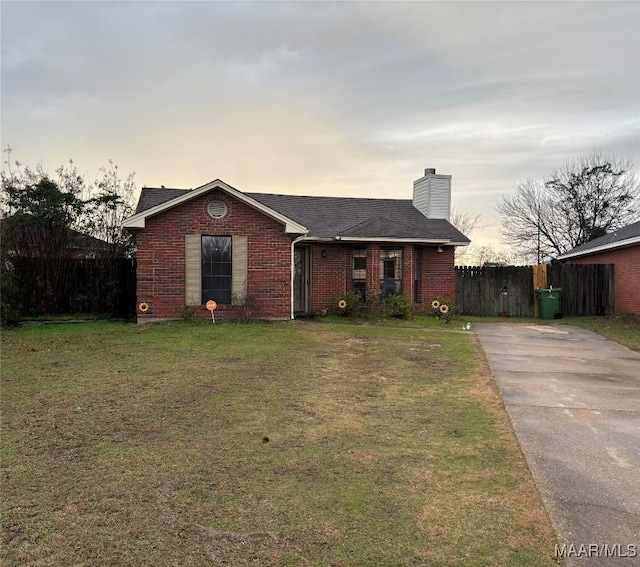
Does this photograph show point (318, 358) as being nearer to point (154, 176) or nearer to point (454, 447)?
point (454, 447)

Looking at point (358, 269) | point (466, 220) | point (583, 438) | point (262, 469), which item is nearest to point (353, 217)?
point (358, 269)

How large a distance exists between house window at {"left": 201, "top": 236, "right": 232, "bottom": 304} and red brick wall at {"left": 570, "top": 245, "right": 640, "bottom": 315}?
12923 mm

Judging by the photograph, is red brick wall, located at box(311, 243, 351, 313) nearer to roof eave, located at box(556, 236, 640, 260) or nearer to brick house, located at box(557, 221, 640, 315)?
roof eave, located at box(556, 236, 640, 260)

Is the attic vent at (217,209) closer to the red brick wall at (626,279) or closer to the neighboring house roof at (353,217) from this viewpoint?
the neighboring house roof at (353,217)

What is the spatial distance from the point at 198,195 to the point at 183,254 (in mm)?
1572

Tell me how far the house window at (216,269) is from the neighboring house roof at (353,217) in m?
1.87

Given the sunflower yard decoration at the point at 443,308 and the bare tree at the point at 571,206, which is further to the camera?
the bare tree at the point at 571,206

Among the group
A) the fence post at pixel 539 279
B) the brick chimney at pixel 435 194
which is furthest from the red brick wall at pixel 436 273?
the fence post at pixel 539 279

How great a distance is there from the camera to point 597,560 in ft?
8.25

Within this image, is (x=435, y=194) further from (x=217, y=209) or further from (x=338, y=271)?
(x=217, y=209)

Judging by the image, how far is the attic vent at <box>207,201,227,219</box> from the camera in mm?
12844

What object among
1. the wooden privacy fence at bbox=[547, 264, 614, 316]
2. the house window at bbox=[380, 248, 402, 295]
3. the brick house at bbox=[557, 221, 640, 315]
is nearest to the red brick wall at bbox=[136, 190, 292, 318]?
the house window at bbox=[380, 248, 402, 295]

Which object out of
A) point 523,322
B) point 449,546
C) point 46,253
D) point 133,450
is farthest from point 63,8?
point 523,322

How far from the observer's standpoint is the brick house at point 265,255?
1264 cm
